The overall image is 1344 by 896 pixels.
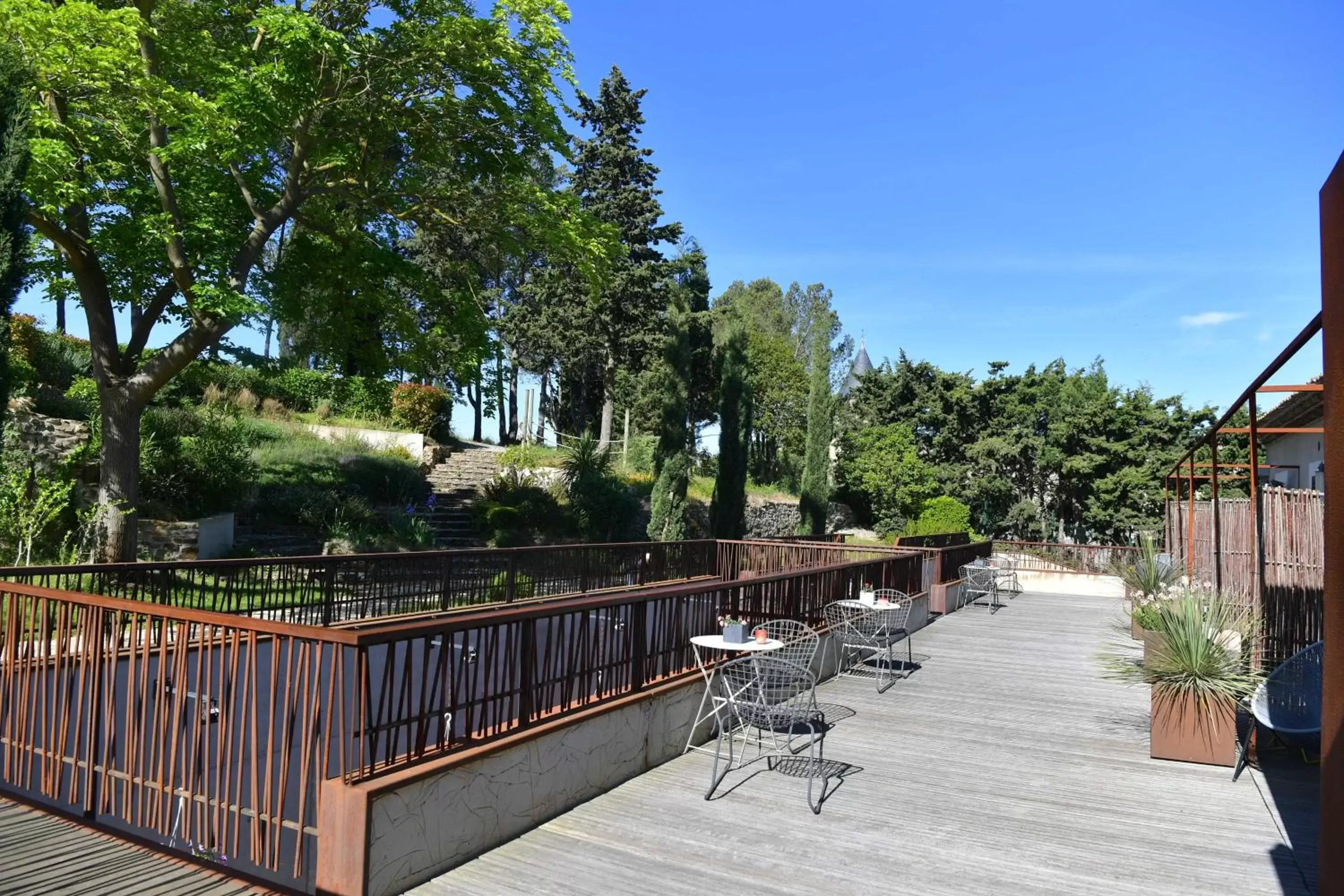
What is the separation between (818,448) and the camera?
2639 cm

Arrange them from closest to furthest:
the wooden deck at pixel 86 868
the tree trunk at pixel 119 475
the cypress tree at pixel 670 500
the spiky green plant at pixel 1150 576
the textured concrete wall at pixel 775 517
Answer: the wooden deck at pixel 86 868 → the spiky green plant at pixel 1150 576 → the tree trunk at pixel 119 475 → the cypress tree at pixel 670 500 → the textured concrete wall at pixel 775 517

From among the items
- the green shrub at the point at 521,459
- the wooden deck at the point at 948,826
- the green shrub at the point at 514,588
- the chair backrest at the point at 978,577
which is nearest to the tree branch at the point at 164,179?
the green shrub at the point at 514,588

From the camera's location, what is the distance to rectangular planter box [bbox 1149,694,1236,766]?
583 centimetres

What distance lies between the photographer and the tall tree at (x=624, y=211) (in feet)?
99.6

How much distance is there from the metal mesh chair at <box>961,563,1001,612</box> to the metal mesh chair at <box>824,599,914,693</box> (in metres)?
5.83

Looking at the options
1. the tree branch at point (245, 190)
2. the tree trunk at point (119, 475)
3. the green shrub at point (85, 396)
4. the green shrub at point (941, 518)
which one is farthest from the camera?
the green shrub at point (941, 518)

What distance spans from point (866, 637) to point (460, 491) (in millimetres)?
13622

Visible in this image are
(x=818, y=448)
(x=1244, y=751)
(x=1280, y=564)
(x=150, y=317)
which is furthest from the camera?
(x=818, y=448)

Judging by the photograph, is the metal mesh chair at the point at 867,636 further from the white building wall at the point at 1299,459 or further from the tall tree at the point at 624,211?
the tall tree at the point at 624,211

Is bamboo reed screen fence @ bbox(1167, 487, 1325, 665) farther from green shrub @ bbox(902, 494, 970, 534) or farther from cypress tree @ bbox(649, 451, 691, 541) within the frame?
green shrub @ bbox(902, 494, 970, 534)

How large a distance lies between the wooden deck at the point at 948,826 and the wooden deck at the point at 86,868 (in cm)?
98

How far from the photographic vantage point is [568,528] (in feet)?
67.8

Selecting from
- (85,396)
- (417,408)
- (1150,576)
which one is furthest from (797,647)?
(417,408)

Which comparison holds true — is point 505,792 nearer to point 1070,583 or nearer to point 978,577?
point 978,577
